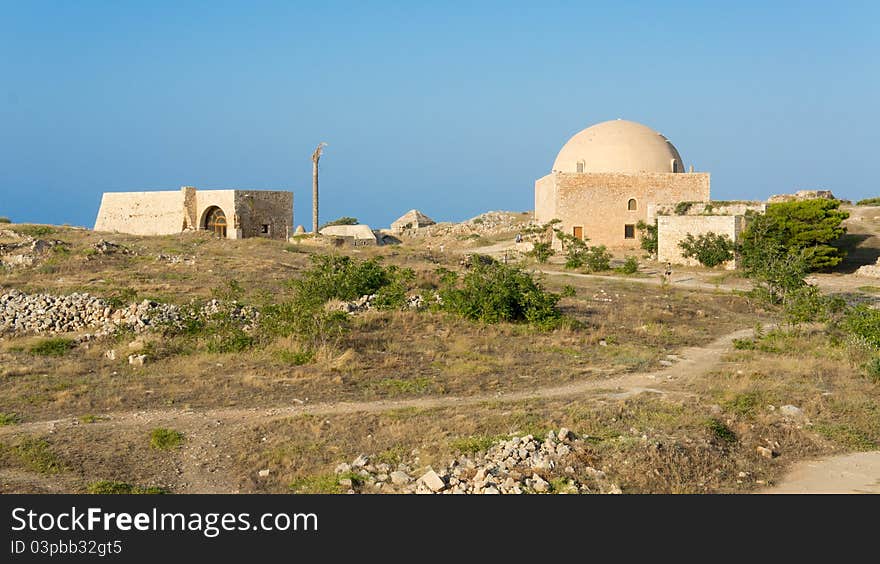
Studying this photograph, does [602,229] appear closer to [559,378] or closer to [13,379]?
[559,378]

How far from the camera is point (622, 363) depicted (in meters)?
12.3

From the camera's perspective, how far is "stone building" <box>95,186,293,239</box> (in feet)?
98.4

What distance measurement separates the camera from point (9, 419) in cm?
906

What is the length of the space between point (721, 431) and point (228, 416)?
5392 millimetres

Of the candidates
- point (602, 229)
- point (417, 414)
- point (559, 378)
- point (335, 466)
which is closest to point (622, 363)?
point (559, 378)

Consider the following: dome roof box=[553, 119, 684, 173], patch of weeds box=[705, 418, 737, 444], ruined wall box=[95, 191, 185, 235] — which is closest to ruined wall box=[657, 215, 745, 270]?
dome roof box=[553, 119, 684, 173]

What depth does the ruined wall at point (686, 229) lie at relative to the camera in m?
27.6

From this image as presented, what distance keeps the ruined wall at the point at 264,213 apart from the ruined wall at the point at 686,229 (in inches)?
555

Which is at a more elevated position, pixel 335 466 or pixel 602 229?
pixel 602 229

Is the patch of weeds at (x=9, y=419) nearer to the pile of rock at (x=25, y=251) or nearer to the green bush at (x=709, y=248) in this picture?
the pile of rock at (x=25, y=251)

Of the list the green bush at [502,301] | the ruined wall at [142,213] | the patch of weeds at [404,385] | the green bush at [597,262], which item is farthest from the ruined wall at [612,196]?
the patch of weeds at [404,385]

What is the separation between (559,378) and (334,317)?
13.0ft

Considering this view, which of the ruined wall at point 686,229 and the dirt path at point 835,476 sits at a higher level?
the ruined wall at point 686,229

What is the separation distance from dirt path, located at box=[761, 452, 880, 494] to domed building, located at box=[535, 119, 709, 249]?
2615 cm
